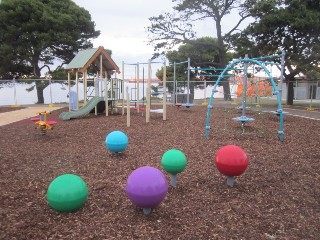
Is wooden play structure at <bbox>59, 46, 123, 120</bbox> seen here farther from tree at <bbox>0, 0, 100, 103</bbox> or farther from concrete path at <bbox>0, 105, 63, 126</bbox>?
tree at <bbox>0, 0, 100, 103</bbox>

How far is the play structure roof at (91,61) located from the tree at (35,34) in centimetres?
1021

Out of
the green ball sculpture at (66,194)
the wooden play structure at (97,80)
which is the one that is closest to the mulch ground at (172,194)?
the green ball sculpture at (66,194)

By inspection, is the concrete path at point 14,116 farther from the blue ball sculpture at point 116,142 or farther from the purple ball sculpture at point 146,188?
the purple ball sculpture at point 146,188

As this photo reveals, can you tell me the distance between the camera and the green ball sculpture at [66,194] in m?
3.33

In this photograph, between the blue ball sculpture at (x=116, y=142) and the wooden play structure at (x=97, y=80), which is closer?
the blue ball sculpture at (x=116, y=142)

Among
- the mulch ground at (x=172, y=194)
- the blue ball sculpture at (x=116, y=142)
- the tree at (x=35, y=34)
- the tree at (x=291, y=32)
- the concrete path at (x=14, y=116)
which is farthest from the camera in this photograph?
the tree at (x=35, y=34)

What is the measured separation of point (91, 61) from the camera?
14.0 m

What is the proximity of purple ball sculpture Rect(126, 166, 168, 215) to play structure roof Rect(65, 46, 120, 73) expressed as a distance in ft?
37.2

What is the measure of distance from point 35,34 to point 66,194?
933 inches

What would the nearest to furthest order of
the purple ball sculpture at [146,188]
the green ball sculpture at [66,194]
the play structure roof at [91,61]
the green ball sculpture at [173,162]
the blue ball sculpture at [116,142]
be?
the purple ball sculpture at [146,188] → the green ball sculpture at [66,194] → the green ball sculpture at [173,162] → the blue ball sculpture at [116,142] → the play structure roof at [91,61]

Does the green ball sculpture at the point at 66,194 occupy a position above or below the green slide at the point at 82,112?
below

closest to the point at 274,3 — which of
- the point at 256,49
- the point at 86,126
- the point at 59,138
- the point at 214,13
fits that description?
the point at 256,49

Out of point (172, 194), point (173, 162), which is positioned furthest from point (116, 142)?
point (172, 194)

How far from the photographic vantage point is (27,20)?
24.0 meters
